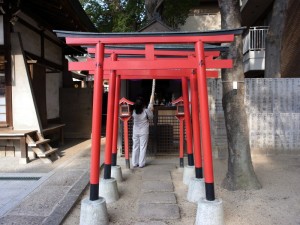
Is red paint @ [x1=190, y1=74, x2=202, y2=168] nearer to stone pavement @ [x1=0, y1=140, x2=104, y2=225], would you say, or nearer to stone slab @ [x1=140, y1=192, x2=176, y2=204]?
stone slab @ [x1=140, y1=192, x2=176, y2=204]

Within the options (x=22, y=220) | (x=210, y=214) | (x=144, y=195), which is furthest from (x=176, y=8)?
(x=22, y=220)

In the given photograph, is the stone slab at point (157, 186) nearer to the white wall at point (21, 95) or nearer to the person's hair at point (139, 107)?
the person's hair at point (139, 107)

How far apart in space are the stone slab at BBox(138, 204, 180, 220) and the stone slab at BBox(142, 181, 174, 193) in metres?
0.76

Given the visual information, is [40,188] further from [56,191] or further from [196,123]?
[196,123]

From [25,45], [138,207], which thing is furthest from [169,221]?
[25,45]

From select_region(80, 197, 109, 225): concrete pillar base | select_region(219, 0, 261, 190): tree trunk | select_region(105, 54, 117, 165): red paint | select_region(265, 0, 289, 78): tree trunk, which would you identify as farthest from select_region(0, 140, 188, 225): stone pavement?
select_region(265, 0, 289, 78): tree trunk

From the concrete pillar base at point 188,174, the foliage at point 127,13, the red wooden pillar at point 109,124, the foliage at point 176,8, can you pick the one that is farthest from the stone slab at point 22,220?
the foliage at point 176,8

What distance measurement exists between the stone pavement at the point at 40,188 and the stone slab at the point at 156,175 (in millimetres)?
1228

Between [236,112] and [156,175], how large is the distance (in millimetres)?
2202

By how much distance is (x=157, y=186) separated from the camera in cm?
568

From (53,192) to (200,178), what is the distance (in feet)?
8.18

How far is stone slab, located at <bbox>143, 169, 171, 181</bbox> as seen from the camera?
6.22 metres

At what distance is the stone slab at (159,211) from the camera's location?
170 inches

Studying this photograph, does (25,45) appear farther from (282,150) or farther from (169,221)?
(282,150)
